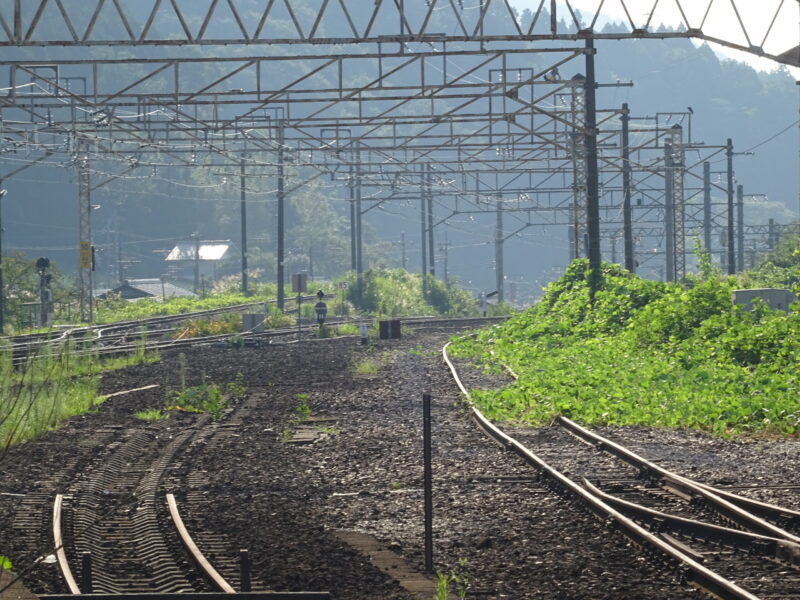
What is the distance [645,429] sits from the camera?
15406 millimetres

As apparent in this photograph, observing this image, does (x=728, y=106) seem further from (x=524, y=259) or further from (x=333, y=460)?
(x=333, y=460)

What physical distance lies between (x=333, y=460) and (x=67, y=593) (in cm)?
613

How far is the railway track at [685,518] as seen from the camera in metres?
7.80

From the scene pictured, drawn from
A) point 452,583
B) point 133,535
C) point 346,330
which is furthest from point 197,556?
point 346,330

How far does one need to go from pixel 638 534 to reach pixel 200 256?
95169 millimetres

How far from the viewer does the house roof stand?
102 metres

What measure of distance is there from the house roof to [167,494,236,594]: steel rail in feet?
303

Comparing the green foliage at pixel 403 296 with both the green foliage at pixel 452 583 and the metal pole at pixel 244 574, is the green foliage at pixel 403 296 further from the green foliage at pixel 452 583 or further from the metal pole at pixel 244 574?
the metal pole at pixel 244 574

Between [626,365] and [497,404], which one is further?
[626,365]

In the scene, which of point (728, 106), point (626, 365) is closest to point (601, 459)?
point (626, 365)

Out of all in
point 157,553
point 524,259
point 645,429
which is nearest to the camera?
point 157,553

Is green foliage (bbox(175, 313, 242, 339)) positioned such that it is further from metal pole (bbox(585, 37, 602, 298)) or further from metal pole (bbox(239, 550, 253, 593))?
metal pole (bbox(239, 550, 253, 593))

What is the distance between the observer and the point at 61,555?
863 centimetres

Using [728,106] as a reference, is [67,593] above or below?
below
